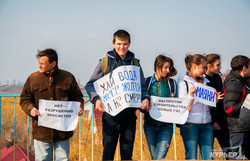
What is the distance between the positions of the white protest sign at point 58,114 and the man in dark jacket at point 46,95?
0.19 ft

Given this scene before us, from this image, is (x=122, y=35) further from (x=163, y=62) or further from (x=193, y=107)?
(x=193, y=107)

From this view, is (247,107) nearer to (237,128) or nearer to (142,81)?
(237,128)

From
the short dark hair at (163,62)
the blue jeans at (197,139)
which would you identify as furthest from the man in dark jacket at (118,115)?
the blue jeans at (197,139)

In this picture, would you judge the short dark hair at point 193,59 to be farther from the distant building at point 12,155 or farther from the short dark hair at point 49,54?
the distant building at point 12,155

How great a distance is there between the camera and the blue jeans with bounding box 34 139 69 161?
327 centimetres

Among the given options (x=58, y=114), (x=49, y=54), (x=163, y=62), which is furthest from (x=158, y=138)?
(x=49, y=54)

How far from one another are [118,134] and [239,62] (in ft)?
6.08

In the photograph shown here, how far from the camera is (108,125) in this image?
3.20 m

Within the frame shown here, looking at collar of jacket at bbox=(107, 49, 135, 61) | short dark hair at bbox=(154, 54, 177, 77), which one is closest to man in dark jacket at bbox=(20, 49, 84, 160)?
collar of jacket at bbox=(107, 49, 135, 61)

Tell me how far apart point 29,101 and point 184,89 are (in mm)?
1856

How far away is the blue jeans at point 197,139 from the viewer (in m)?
3.50

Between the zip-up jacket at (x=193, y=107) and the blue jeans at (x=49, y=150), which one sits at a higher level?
the zip-up jacket at (x=193, y=107)

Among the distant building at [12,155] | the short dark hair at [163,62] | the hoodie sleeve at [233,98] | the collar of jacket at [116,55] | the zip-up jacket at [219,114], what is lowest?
the distant building at [12,155]

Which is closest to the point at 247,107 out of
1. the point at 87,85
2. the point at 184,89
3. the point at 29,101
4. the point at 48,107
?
the point at 184,89
